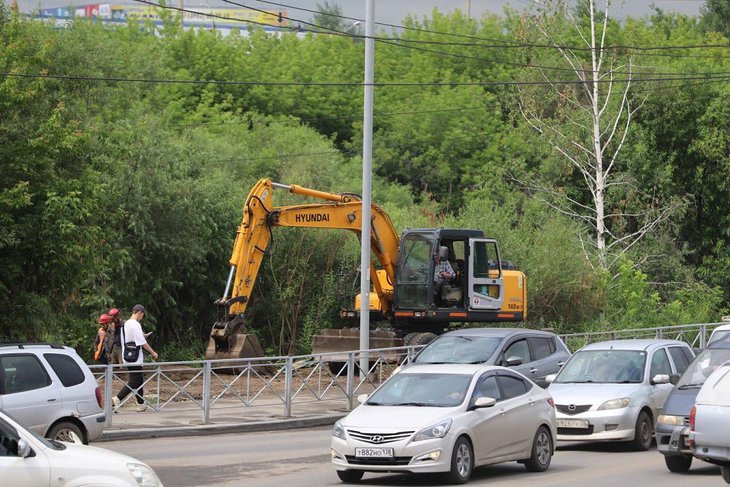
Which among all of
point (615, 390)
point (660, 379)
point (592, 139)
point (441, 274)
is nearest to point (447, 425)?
point (615, 390)

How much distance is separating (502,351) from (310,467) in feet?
18.3

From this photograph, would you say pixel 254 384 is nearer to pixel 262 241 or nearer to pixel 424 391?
pixel 262 241

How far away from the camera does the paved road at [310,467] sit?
1501 centimetres

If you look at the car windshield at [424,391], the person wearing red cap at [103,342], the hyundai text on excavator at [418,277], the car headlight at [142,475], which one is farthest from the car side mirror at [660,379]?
the hyundai text on excavator at [418,277]

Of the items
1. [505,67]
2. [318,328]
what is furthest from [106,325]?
[505,67]

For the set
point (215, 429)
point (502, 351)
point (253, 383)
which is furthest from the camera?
point (253, 383)

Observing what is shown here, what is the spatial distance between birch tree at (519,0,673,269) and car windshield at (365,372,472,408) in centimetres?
2709

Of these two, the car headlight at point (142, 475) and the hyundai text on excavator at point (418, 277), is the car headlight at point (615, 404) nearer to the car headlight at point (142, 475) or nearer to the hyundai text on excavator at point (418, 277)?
the car headlight at point (142, 475)

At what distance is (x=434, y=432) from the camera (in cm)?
1441

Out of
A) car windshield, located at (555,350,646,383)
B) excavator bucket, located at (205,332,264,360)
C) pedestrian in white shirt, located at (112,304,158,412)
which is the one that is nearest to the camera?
car windshield, located at (555,350,646,383)

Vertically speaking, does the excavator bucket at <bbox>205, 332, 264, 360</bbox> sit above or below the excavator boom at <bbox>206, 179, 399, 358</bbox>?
below

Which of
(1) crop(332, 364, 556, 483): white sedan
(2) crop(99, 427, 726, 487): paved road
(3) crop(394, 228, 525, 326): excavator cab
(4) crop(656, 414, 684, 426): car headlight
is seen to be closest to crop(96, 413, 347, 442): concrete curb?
(2) crop(99, 427, 726, 487): paved road

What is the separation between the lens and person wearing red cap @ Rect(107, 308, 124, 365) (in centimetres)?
2334

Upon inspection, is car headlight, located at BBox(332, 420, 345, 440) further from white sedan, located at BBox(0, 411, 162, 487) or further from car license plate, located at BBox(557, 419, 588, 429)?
car license plate, located at BBox(557, 419, 588, 429)
